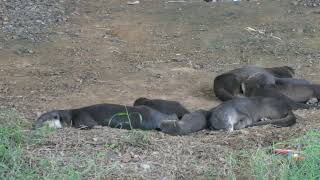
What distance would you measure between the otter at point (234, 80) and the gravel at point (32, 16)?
345 cm

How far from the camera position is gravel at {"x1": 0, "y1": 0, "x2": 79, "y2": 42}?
1103cm

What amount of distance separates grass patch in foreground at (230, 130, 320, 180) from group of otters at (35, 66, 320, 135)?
4.55 feet

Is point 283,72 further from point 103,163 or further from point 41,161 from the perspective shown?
point 41,161

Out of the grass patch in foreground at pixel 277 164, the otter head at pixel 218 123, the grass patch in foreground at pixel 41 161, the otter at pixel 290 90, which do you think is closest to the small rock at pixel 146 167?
the grass patch in foreground at pixel 41 161

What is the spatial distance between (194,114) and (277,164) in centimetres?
191

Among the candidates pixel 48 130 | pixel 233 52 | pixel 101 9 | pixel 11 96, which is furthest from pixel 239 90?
pixel 101 9

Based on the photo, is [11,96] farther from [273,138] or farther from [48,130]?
[273,138]

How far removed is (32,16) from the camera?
11.9 m

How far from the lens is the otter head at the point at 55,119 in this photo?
6688 millimetres

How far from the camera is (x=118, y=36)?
11078 millimetres

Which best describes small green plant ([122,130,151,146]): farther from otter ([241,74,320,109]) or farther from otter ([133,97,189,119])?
otter ([241,74,320,109])

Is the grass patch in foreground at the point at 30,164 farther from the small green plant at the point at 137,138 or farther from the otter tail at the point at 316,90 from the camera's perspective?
the otter tail at the point at 316,90

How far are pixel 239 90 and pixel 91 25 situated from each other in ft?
12.9

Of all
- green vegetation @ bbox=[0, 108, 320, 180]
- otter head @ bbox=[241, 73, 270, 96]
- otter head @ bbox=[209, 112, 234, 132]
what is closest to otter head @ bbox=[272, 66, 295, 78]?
otter head @ bbox=[241, 73, 270, 96]
